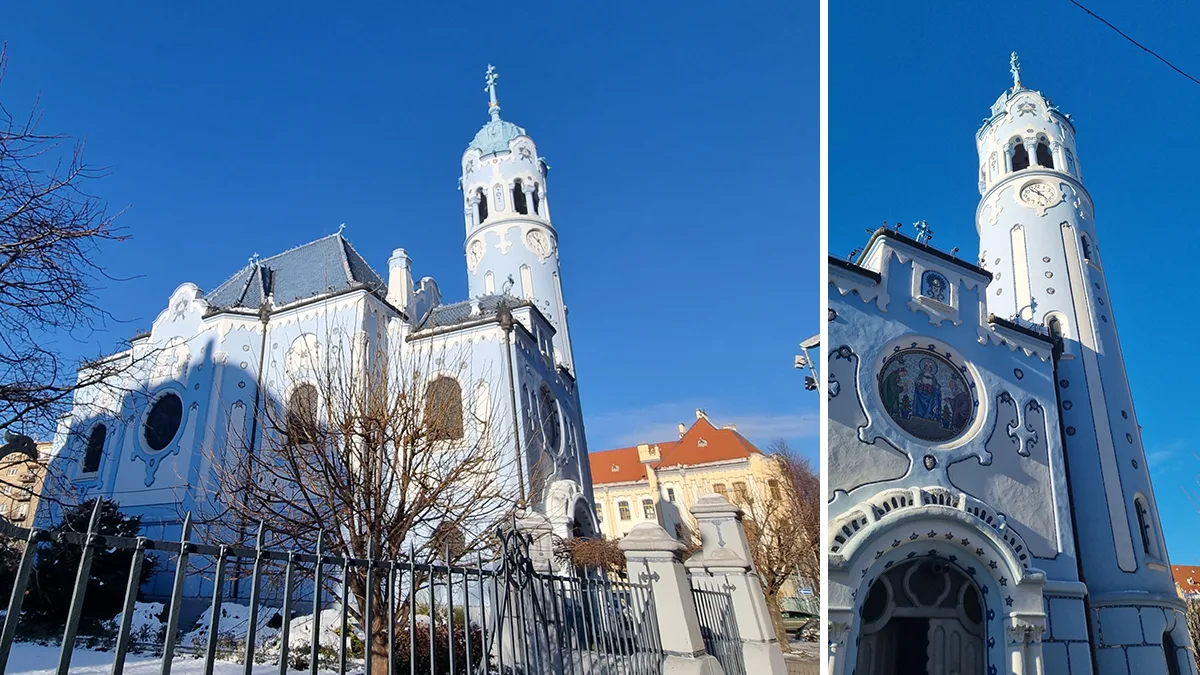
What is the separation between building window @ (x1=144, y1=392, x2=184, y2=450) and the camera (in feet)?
78.3

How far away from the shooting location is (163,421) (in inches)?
953

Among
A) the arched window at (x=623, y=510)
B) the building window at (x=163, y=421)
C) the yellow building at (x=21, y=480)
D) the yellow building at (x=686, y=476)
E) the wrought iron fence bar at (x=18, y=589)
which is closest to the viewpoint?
the wrought iron fence bar at (x=18, y=589)

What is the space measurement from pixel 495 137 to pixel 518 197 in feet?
10.5

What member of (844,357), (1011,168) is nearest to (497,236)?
(1011,168)

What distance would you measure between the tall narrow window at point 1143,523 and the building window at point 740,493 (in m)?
18.6

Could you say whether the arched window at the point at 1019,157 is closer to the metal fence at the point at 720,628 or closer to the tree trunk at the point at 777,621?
the tree trunk at the point at 777,621

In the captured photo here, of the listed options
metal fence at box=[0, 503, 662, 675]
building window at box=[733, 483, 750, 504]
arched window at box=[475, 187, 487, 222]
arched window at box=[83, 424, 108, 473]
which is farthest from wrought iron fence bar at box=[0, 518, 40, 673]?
building window at box=[733, 483, 750, 504]

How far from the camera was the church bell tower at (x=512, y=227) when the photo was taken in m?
30.4

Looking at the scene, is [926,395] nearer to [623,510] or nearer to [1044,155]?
[1044,155]

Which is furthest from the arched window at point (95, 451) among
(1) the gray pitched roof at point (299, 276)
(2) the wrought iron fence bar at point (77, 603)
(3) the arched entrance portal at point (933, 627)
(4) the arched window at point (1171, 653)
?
(4) the arched window at point (1171, 653)

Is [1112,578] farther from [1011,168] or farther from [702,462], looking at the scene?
[702,462]

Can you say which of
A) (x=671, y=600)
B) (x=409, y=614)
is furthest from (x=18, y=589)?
(x=671, y=600)

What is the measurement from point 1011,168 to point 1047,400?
31.6 ft

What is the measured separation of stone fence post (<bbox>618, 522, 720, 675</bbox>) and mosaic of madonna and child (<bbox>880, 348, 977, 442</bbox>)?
21.4 feet
